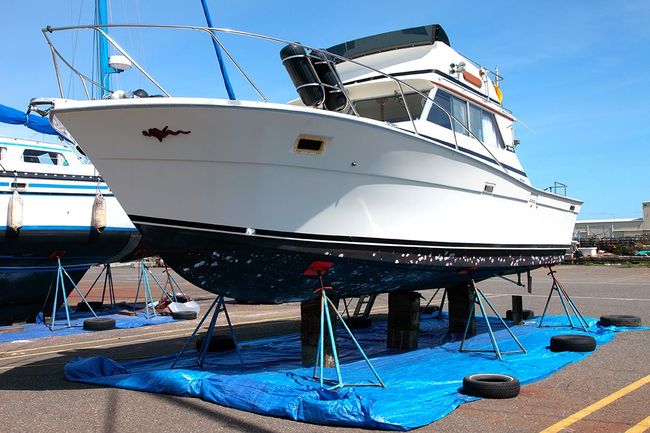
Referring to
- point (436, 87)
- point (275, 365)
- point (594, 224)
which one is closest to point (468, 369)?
point (275, 365)

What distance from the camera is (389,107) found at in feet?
27.2

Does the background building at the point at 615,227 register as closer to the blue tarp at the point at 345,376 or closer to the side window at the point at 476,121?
the side window at the point at 476,121

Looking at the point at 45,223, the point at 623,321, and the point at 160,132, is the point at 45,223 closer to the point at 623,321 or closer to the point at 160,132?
the point at 160,132

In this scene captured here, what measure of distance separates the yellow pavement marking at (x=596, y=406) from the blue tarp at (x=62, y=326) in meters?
9.25

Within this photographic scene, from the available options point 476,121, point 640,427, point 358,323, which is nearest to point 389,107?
point 476,121

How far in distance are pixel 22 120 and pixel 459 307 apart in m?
10.00

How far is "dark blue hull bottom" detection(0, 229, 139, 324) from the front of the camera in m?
12.1

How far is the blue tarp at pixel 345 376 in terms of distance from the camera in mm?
5074

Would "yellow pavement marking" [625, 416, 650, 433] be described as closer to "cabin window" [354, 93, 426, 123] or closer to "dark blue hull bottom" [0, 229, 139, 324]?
"cabin window" [354, 93, 426, 123]

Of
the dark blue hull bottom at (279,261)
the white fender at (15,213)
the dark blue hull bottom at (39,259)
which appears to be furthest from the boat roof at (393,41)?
the dark blue hull bottom at (39,259)

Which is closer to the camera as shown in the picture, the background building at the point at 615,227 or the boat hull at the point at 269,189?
the boat hull at the point at 269,189

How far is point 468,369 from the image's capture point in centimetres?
675

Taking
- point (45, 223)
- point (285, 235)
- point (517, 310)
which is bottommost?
point (517, 310)

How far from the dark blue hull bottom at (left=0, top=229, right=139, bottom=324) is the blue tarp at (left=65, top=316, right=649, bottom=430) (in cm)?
567
